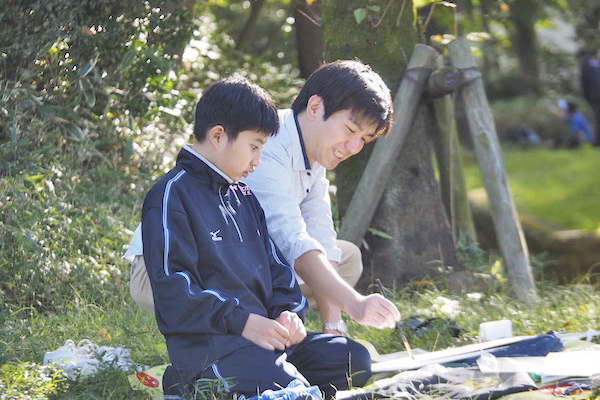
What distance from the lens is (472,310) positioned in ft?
14.1

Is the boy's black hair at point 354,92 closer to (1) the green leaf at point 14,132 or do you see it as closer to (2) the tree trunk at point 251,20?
(1) the green leaf at point 14,132

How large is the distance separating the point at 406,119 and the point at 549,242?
325 centimetres

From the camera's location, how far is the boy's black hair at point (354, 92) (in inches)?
131

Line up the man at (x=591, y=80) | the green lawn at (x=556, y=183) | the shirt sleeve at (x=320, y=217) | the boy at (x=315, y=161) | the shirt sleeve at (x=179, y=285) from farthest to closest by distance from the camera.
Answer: the man at (x=591, y=80)
the green lawn at (x=556, y=183)
the shirt sleeve at (x=320, y=217)
the boy at (x=315, y=161)
the shirt sleeve at (x=179, y=285)

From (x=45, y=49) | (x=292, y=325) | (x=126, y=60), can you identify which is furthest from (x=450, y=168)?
(x=292, y=325)

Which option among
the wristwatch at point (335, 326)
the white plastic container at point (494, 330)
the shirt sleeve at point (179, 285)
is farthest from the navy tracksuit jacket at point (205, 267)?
the white plastic container at point (494, 330)

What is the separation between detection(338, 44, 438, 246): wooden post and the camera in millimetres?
4684

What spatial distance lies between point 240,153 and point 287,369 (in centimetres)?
75

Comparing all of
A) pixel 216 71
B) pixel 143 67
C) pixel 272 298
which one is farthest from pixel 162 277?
pixel 216 71

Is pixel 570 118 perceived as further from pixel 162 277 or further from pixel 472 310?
pixel 162 277

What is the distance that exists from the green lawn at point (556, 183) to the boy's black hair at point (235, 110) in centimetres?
651

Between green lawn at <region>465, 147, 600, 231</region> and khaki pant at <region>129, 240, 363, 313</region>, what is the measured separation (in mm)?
5371

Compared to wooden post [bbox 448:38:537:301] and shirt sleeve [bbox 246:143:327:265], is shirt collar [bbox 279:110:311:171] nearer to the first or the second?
shirt sleeve [bbox 246:143:327:265]

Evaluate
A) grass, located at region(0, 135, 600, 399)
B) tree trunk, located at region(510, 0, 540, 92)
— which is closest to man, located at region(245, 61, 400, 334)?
grass, located at region(0, 135, 600, 399)
